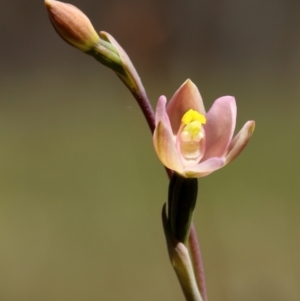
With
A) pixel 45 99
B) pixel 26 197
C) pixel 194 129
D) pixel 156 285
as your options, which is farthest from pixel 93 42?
pixel 45 99

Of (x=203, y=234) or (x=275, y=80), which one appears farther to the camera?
(x=275, y=80)

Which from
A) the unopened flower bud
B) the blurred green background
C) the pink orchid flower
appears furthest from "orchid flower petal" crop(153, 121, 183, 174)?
the blurred green background

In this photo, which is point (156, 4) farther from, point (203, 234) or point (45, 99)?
point (203, 234)

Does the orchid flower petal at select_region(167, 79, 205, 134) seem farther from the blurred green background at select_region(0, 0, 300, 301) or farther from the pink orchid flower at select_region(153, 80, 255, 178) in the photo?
the blurred green background at select_region(0, 0, 300, 301)

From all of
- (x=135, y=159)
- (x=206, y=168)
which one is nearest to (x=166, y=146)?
(x=206, y=168)

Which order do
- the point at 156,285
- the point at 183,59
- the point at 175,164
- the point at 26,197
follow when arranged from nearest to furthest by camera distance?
the point at 175,164 < the point at 156,285 < the point at 26,197 < the point at 183,59

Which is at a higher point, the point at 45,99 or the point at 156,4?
the point at 156,4
